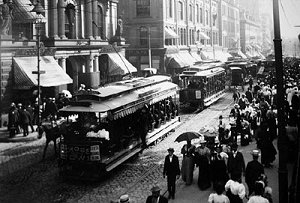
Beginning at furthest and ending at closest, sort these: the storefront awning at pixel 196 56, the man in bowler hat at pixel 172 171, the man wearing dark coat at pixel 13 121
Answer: the storefront awning at pixel 196 56 < the man wearing dark coat at pixel 13 121 < the man in bowler hat at pixel 172 171

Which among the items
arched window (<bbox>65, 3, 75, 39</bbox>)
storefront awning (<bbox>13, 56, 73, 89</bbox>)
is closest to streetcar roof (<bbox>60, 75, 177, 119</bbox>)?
storefront awning (<bbox>13, 56, 73, 89</bbox>)

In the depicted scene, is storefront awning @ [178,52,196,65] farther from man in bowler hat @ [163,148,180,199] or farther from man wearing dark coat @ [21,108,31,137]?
man in bowler hat @ [163,148,180,199]

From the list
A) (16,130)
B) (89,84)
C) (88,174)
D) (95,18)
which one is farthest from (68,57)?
(88,174)

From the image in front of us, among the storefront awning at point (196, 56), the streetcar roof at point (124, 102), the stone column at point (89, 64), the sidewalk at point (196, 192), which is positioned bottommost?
the sidewalk at point (196, 192)

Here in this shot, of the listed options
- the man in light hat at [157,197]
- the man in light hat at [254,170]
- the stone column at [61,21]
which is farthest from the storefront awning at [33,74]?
the man in light hat at [157,197]

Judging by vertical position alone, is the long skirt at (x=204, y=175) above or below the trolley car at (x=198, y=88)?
below

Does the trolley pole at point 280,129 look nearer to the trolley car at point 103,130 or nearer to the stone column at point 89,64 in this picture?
the trolley car at point 103,130

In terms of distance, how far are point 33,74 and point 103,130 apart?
1450cm

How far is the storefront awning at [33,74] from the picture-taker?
25.4 meters

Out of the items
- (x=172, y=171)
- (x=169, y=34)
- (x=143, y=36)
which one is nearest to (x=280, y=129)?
(x=172, y=171)

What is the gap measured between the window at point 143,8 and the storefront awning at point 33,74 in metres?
23.5

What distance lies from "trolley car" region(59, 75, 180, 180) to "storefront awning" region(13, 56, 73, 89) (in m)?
9.59

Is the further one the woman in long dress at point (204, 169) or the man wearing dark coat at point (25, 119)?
the man wearing dark coat at point (25, 119)

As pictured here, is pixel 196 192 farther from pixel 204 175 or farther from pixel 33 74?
pixel 33 74
